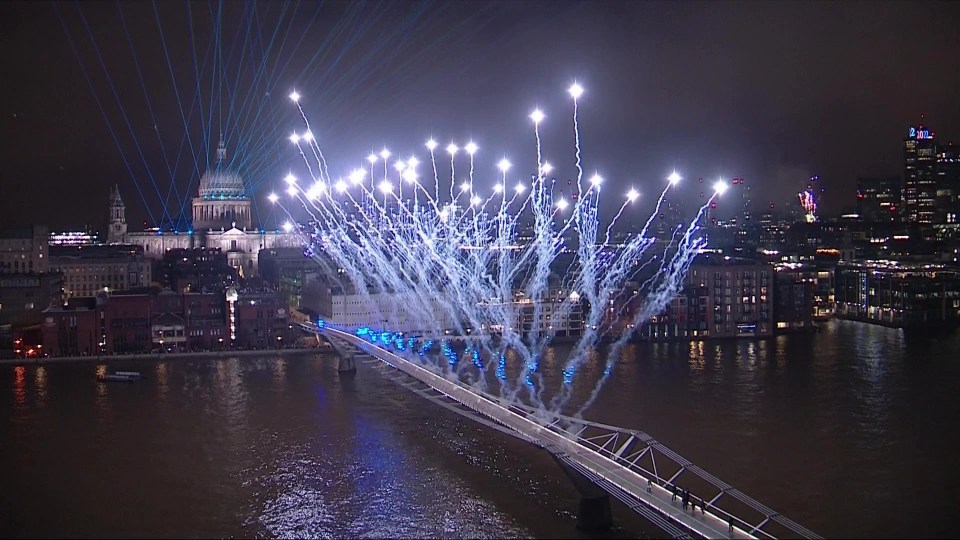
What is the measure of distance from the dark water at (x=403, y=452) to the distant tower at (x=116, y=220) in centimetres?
1660

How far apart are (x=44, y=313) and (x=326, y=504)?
864cm

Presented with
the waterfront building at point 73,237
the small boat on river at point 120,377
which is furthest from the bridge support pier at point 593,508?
the waterfront building at point 73,237

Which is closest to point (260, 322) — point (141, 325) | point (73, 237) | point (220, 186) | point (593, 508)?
point (141, 325)

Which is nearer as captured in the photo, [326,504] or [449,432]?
[326,504]

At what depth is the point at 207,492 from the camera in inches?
264

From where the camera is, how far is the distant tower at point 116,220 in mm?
27469

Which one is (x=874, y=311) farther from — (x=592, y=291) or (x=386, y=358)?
(x=386, y=358)

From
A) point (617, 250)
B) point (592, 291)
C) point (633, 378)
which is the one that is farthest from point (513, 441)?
point (617, 250)

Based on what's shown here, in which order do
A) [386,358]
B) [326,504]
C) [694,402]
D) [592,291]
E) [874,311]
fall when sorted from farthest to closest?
[874,311] → [592,291] → [386,358] → [694,402] → [326,504]

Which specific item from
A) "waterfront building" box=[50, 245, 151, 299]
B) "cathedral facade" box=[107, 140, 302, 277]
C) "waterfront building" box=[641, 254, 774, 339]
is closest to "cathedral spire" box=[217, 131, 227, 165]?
"cathedral facade" box=[107, 140, 302, 277]

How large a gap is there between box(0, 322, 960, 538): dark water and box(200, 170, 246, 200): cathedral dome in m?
18.8

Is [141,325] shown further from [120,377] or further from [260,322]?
[120,377]

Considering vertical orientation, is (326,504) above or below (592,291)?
below

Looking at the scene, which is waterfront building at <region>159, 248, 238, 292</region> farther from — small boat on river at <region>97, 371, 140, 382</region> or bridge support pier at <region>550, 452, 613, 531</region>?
bridge support pier at <region>550, 452, 613, 531</region>
